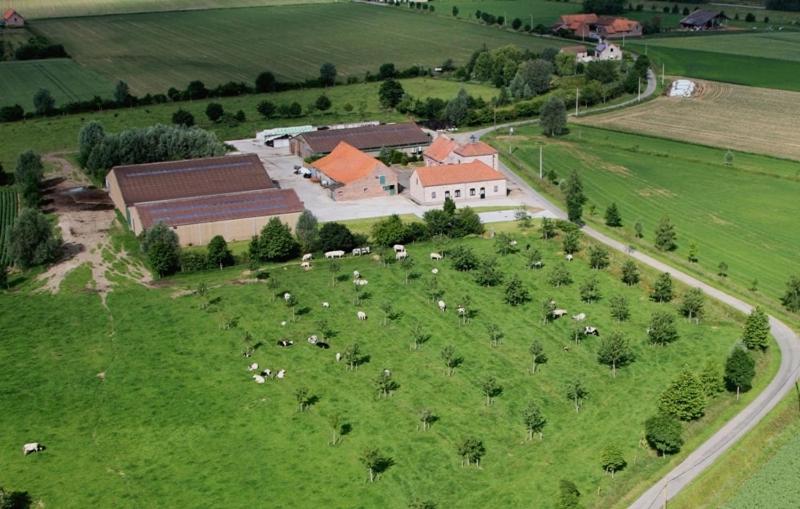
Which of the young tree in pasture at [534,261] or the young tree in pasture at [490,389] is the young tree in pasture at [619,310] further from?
the young tree in pasture at [490,389]

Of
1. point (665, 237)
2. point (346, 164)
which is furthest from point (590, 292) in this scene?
point (346, 164)

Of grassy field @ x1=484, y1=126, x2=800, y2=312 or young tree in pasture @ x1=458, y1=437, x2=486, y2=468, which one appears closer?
young tree in pasture @ x1=458, y1=437, x2=486, y2=468

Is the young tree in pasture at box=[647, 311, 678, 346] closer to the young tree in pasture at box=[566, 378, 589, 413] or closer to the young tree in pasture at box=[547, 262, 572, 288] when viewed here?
the young tree in pasture at box=[566, 378, 589, 413]

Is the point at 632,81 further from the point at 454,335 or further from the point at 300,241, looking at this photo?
the point at 454,335

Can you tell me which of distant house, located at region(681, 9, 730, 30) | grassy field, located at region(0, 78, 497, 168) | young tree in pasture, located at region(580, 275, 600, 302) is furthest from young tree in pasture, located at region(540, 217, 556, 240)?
distant house, located at region(681, 9, 730, 30)

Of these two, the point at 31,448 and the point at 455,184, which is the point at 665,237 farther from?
the point at 31,448

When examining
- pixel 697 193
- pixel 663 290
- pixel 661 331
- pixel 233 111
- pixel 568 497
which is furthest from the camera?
pixel 233 111
